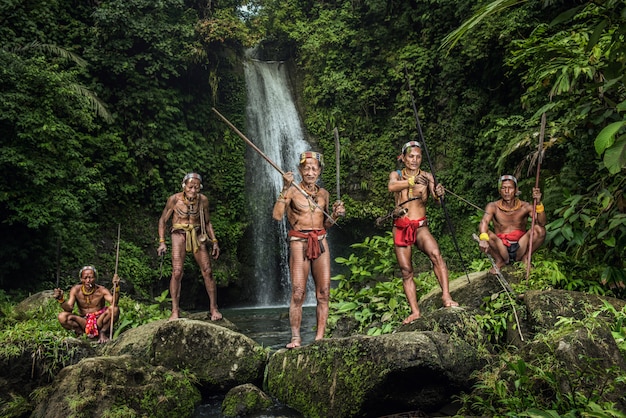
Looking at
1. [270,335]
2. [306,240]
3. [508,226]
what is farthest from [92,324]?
[508,226]

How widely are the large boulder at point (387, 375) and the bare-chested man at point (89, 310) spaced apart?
3774 millimetres

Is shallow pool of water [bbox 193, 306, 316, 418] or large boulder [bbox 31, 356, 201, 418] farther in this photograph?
shallow pool of water [bbox 193, 306, 316, 418]

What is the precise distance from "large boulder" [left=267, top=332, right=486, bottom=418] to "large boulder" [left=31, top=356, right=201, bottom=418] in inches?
46.3

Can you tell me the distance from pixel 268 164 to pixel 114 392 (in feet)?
44.9

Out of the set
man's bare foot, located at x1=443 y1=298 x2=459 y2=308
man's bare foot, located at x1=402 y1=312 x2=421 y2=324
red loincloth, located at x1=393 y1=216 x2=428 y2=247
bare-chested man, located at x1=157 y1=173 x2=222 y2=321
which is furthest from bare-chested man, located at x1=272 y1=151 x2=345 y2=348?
bare-chested man, located at x1=157 y1=173 x2=222 y2=321

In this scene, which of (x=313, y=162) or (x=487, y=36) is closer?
(x=313, y=162)

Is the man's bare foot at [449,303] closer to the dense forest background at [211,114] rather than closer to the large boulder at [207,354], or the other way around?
the large boulder at [207,354]

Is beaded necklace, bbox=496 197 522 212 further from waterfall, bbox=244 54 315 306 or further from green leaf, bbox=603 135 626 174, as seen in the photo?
waterfall, bbox=244 54 315 306

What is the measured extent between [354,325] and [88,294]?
12.6 feet

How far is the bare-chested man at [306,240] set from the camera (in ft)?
17.7

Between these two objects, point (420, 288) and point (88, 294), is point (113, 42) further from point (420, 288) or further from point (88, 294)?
point (420, 288)

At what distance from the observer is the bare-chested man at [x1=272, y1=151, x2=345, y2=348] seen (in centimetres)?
539

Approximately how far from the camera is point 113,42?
46.4 ft

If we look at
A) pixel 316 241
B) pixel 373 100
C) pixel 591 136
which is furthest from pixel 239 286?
pixel 591 136
